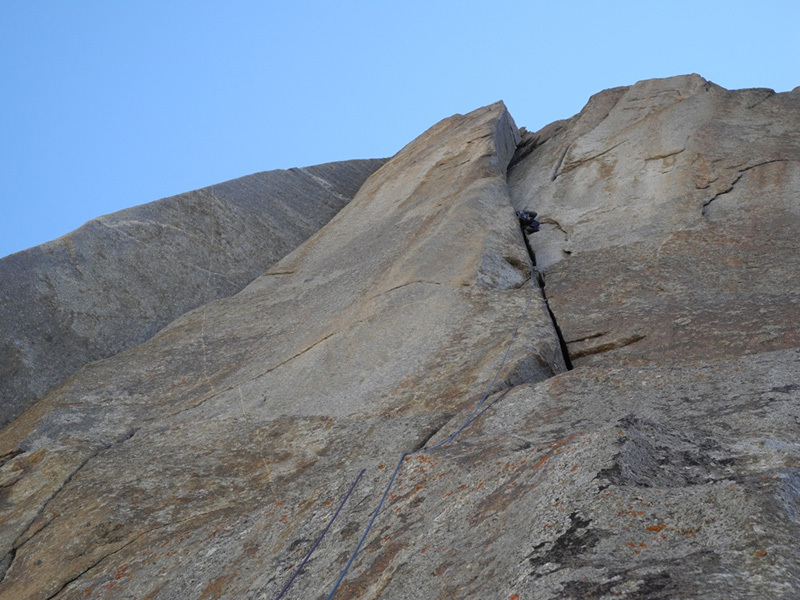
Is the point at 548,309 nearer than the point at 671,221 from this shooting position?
Yes

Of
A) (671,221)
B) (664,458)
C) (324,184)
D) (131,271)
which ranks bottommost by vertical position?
(664,458)

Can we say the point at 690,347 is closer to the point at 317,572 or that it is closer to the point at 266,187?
the point at 317,572

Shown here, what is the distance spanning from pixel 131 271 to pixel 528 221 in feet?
21.4

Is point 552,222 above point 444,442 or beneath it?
above

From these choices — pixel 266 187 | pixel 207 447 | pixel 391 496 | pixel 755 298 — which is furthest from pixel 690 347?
pixel 266 187

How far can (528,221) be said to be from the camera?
1345 centimetres

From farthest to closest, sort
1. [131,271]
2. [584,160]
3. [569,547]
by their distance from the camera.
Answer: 1. [584,160]
2. [131,271]
3. [569,547]

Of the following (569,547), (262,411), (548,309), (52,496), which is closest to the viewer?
(569,547)

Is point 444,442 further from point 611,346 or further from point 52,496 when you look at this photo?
point 52,496

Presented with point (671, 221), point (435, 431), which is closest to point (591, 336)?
point (435, 431)

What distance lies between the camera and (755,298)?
9.52 meters

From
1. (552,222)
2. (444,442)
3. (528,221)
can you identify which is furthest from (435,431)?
(552,222)

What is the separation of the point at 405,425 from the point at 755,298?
4405mm

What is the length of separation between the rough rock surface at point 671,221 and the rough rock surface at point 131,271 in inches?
196
